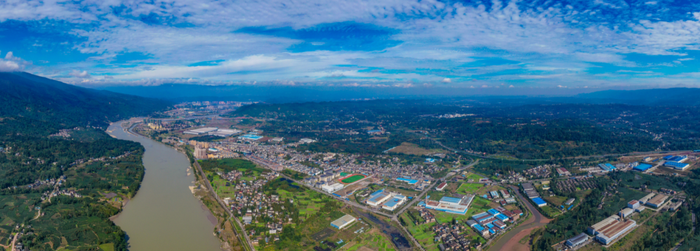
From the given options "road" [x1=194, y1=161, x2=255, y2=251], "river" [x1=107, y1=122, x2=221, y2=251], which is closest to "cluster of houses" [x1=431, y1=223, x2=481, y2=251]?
"road" [x1=194, y1=161, x2=255, y2=251]

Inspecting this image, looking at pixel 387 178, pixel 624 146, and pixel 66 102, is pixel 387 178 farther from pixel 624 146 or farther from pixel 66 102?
pixel 66 102

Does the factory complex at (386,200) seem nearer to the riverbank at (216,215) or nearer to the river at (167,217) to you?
the riverbank at (216,215)

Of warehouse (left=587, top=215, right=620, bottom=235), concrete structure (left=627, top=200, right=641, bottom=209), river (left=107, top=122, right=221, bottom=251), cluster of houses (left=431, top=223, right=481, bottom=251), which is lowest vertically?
river (left=107, top=122, right=221, bottom=251)

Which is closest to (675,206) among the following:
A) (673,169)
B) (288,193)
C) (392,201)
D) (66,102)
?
(673,169)

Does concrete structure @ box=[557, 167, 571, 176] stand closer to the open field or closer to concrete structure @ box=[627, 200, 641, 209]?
concrete structure @ box=[627, 200, 641, 209]

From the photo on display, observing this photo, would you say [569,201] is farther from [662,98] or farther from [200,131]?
[662,98]

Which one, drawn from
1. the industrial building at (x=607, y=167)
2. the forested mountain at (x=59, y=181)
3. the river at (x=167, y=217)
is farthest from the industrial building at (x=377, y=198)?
the industrial building at (x=607, y=167)

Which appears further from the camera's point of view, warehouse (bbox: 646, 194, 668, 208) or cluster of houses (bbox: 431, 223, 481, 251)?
warehouse (bbox: 646, 194, 668, 208)

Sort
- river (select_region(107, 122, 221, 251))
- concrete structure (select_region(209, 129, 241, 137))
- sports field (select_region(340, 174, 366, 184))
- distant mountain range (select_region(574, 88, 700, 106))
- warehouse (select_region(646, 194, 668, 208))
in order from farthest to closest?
distant mountain range (select_region(574, 88, 700, 106))
concrete structure (select_region(209, 129, 241, 137))
sports field (select_region(340, 174, 366, 184))
warehouse (select_region(646, 194, 668, 208))
river (select_region(107, 122, 221, 251))
